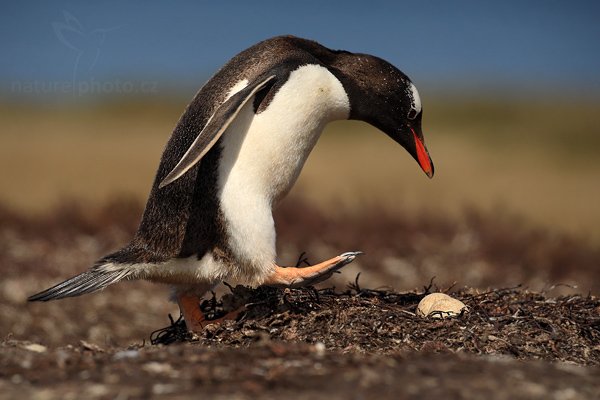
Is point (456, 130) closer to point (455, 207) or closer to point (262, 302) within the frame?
point (455, 207)

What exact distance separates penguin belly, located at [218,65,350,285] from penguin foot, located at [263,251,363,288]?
3.0 inches

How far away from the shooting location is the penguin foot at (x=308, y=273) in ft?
17.9

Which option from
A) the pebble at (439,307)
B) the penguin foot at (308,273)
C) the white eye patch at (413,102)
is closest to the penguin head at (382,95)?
the white eye patch at (413,102)

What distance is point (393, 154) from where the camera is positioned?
83.1 ft

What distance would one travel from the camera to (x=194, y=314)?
5.94 m

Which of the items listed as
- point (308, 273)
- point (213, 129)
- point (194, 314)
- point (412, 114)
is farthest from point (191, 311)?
point (412, 114)

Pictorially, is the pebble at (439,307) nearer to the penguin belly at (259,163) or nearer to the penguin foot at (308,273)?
the penguin foot at (308,273)

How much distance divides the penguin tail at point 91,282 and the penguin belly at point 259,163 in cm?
78

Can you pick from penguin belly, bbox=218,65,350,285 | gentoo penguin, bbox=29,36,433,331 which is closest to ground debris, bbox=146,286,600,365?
gentoo penguin, bbox=29,36,433,331

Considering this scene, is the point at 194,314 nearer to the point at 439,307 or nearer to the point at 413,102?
the point at 439,307

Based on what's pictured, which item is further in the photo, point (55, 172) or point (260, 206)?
point (55, 172)

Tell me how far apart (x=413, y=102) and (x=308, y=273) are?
5.24ft

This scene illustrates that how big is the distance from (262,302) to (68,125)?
28.5 metres

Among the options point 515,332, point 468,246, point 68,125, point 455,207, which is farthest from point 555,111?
point 515,332
